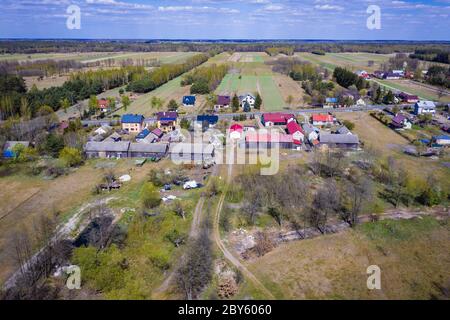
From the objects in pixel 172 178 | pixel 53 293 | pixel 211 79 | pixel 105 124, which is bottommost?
pixel 53 293

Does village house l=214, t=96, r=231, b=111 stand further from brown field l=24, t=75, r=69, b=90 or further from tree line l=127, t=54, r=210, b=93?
brown field l=24, t=75, r=69, b=90

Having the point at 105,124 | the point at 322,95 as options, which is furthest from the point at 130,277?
the point at 322,95

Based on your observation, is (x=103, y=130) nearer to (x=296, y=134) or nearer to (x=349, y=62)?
(x=296, y=134)

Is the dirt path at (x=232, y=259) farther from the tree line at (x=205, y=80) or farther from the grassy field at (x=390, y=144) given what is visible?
the tree line at (x=205, y=80)

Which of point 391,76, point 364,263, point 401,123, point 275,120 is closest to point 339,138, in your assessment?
point 275,120
